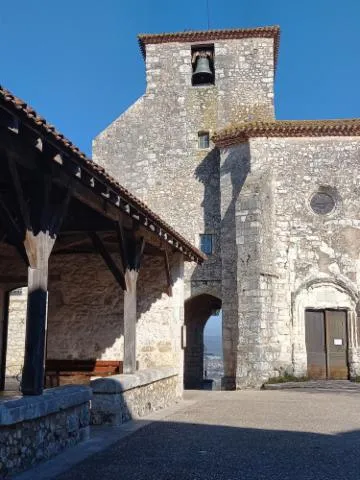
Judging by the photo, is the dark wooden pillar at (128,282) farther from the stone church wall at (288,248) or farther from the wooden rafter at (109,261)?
the stone church wall at (288,248)

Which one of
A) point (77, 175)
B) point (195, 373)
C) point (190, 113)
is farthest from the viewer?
point (195, 373)

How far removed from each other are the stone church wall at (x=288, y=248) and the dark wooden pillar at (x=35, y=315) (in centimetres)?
969

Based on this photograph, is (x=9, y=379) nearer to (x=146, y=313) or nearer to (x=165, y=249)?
(x=146, y=313)

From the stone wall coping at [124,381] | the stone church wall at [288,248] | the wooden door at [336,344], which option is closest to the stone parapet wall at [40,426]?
Result: the stone wall coping at [124,381]

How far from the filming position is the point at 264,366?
1460 cm

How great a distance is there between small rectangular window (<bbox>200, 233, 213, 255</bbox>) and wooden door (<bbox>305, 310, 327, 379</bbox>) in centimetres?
365

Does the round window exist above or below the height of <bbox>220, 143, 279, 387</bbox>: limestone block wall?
above

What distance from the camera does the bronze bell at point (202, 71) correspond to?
18.9 metres

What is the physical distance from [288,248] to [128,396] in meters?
8.71

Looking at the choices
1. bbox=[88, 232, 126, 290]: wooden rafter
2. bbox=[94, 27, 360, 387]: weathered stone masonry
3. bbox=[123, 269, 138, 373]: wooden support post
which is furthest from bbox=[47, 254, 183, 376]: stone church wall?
bbox=[94, 27, 360, 387]: weathered stone masonry

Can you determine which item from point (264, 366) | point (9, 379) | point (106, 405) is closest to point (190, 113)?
point (264, 366)

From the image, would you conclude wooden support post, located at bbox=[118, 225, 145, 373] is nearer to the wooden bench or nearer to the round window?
the wooden bench

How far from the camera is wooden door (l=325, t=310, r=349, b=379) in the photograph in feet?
50.4

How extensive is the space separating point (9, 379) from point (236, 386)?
6.05m
